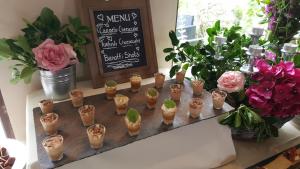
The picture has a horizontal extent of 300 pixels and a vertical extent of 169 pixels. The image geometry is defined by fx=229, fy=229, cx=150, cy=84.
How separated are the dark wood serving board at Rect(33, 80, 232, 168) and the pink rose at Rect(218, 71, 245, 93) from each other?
7cm

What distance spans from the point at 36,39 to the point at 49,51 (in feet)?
0.34

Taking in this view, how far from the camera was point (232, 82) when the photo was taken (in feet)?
2.95

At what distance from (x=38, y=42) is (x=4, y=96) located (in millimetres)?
352

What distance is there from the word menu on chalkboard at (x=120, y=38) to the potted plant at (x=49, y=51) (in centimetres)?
9

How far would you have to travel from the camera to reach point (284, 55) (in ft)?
3.49

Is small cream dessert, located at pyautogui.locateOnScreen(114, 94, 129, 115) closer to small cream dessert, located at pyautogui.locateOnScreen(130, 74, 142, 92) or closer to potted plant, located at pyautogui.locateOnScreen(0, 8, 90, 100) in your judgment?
small cream dessert, located at pyautogui.locateOnScreen(130, 74, 142, 92)

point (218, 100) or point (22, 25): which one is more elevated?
point (22, 25)

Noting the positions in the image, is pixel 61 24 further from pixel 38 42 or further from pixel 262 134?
pixel 262 134

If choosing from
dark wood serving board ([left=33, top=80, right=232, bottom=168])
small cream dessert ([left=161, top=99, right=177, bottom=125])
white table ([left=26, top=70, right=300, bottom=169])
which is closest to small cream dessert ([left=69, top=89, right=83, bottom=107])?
dark wood serving board ([left=33, top=80, right=232, bottom=168])

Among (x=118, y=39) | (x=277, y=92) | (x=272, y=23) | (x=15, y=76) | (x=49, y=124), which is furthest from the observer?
(x=272, y=23)

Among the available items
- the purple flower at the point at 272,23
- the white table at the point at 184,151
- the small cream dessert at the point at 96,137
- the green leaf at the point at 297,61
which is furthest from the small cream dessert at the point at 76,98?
the purple flower at the point at 272,23

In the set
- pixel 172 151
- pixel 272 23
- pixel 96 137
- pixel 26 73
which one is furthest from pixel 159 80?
pixel 272 23

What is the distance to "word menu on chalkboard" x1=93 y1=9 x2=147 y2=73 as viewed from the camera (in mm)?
1006

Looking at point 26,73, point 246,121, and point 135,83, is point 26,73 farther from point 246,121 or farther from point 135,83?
point 246,121
